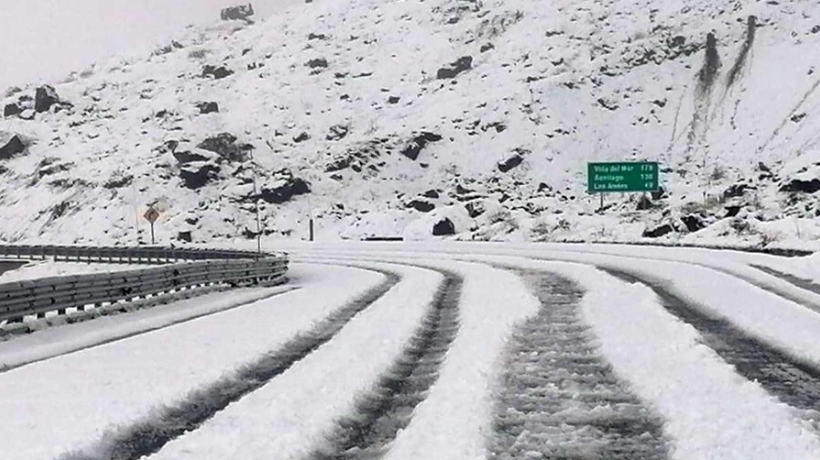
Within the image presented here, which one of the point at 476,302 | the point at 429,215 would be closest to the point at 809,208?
the point at 429,215

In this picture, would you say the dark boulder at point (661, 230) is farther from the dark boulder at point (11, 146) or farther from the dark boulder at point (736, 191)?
the dark boulder at point (11, 146)

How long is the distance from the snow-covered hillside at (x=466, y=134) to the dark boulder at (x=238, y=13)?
64.9m

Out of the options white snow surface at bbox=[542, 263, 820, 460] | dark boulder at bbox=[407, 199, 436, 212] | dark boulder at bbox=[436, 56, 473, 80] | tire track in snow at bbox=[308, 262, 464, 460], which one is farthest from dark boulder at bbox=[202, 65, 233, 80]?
white snow surface at bbox=[542, 263, 820, 460]

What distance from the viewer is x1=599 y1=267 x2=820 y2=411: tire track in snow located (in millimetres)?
7484

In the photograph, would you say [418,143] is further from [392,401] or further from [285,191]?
[392,401]

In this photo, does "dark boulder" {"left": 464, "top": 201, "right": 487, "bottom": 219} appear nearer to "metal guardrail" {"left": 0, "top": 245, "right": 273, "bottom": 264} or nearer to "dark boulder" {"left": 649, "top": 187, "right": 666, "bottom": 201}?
"dark boulder" {"left": 649, "top": 187, "right": 666, "bottom": 201}

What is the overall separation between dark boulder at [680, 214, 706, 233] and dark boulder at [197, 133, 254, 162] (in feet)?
129

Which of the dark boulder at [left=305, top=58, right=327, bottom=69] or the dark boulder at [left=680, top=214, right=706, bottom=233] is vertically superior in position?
the dark boulder at [left=305, top=58, right=327, bottom=69]

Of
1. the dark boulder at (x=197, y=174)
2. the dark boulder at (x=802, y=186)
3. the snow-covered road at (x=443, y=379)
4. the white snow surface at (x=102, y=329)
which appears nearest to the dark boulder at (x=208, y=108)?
the dark boulder at (x=197, y=174)

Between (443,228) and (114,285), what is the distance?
3228cm

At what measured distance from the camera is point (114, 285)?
1817 cm

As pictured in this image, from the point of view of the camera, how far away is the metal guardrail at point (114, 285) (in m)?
14.9

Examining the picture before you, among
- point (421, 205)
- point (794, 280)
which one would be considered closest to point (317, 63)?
point (421, 205)

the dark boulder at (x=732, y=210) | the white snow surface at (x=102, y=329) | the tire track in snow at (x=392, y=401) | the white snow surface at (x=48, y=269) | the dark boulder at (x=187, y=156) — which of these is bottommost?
the white snow surface at (x=48, y=269)
